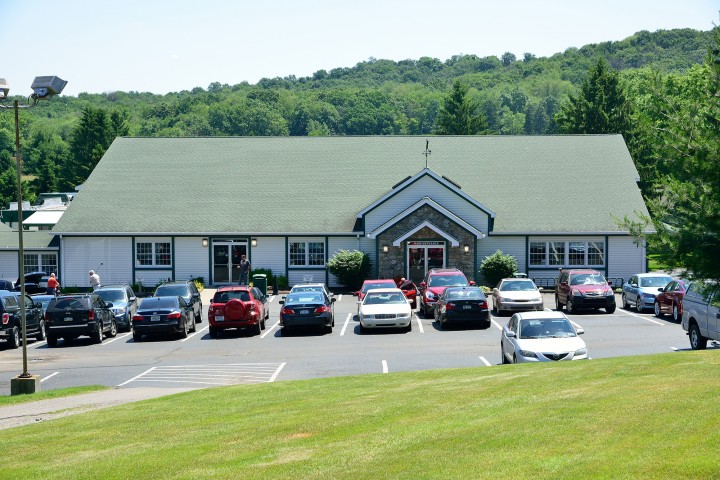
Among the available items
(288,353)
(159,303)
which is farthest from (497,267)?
(288,353)

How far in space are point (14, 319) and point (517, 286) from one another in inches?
726

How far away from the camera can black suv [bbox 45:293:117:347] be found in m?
31.5

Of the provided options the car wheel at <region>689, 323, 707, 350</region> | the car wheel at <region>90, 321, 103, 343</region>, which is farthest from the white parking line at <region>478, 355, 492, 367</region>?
the car wheel at <region>90, 321, 103, 343</region>

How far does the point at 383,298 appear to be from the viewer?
34000 mm

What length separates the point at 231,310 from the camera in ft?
107

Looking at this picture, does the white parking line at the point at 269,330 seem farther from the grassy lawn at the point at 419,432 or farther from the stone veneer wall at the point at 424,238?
the grassy lawn at the point at 419,432

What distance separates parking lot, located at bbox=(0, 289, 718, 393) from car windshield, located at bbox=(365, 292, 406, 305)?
1073 millimetres

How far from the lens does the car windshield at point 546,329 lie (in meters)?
23.6

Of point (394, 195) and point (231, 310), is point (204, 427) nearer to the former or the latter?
point (231, 310)

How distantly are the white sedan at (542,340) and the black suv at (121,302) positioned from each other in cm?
1640

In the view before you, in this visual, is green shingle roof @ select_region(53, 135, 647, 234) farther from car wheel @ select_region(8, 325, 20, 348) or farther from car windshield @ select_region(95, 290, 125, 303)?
car wheel @ select_region(8, 325, 20, 348)

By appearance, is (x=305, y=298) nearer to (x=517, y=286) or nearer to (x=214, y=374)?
(x=517, y=286)

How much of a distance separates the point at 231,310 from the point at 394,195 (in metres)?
17.4

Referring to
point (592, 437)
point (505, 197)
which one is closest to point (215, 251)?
point (505, 197)
